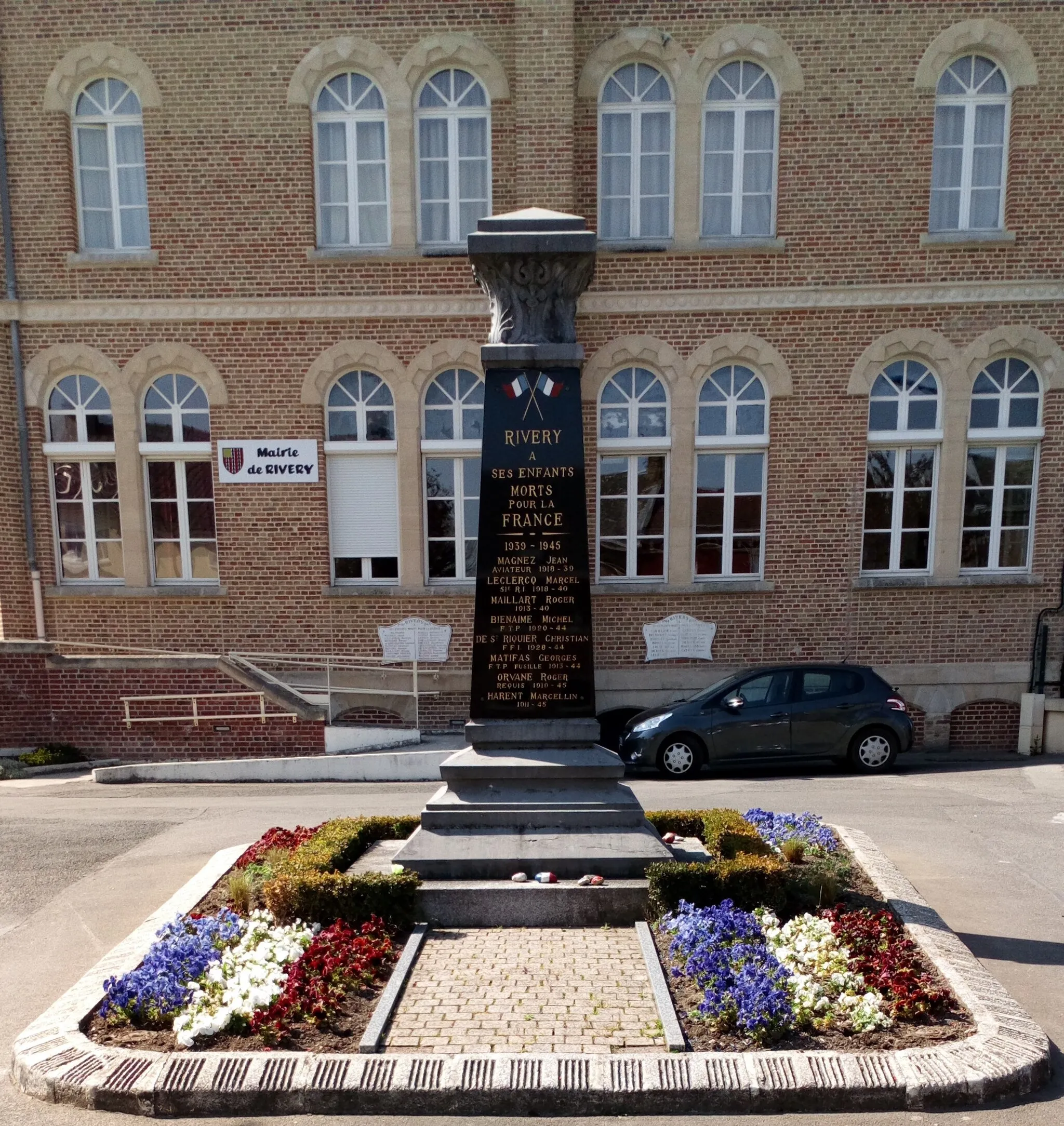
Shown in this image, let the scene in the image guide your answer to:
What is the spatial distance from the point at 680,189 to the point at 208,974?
10.9m

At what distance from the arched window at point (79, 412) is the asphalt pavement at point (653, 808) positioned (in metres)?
4.98

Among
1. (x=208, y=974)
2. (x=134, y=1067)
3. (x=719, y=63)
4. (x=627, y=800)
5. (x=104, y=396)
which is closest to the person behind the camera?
(x=134, y=1067)

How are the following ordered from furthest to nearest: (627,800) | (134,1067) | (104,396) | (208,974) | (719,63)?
(104,396), (719,63), (627,800), (208,974), (134,1067)

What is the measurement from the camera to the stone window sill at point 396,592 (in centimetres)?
1178

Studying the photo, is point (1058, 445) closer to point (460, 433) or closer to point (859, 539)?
point (859, 539)

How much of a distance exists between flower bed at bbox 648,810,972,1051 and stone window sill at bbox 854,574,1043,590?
21.5ft

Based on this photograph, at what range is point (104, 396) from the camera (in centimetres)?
1197

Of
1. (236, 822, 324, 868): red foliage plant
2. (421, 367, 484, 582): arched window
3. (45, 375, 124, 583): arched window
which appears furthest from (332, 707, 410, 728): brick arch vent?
(236, 822, 324, 868): red foliage plant

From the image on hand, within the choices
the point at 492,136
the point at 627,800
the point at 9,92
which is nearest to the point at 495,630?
the point at 627,800

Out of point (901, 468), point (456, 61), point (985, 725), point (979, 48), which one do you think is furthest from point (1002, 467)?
point (456, 61)

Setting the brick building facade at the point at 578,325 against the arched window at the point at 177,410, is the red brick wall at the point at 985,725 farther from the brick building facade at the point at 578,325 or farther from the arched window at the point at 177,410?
the arched window at the point at 177,410

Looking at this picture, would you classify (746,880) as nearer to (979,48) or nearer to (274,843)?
(274,843)

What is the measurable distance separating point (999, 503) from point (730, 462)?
3.98 meters

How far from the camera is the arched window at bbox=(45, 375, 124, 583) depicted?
11969 millimetres
